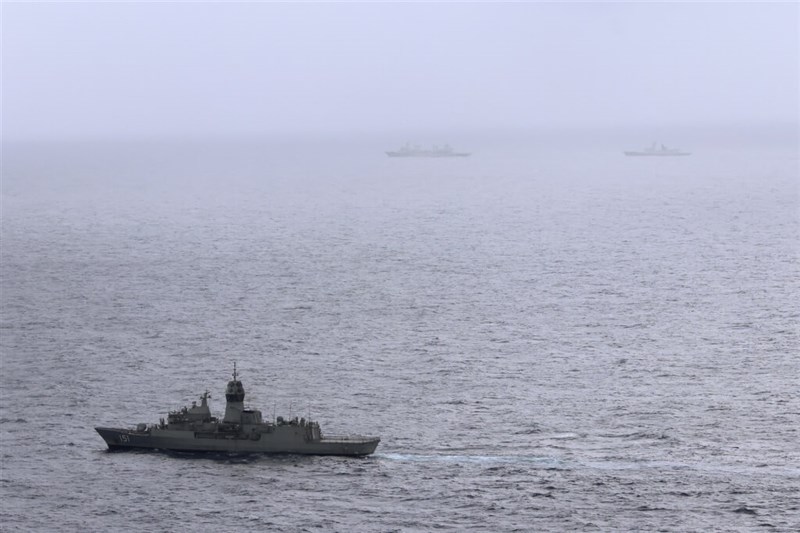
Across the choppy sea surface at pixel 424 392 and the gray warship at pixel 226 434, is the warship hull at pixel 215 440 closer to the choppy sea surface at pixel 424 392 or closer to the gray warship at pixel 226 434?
the gray warship at pixel 226 434

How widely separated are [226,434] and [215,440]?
103cm

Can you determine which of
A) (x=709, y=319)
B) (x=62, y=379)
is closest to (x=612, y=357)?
(x=709, y=319)

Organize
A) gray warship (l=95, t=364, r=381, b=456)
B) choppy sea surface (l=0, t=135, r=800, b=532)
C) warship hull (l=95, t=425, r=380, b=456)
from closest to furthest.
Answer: choppy sea surface (l=0, t=135, r=800, b=532) → warship hull (l=95, t=425, r=380, b=456) → gray warship (l=95, t=364, r=381, b=456)

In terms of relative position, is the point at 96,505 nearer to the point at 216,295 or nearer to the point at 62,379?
the point at 62,379

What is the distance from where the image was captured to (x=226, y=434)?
108 meters

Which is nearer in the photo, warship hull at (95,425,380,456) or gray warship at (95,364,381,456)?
warship hull at (95,425,380,456)

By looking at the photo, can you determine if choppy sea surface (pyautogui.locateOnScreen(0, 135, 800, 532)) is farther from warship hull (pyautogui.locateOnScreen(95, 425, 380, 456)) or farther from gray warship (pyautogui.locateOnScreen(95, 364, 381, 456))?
gray warship (pyautogui.locateOnScreen(95, 364, 381, 456))

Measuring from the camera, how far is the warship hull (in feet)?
349

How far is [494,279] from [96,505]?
97264mm

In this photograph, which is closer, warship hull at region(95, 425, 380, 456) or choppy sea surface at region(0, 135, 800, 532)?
choppy sea surface at region(0, 135, 800, 532)

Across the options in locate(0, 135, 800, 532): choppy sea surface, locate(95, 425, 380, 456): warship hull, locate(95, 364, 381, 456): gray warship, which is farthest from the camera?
locate(95, 364, 381, 456): gray warship

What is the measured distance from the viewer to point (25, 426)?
11412 cm

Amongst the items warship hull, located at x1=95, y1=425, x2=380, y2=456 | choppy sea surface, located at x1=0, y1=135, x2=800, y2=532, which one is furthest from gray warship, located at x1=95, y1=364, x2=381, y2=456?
choppy sea surface, located at x1=0, y1=135, x2=800, y2=532

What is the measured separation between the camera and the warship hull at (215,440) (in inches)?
4186
